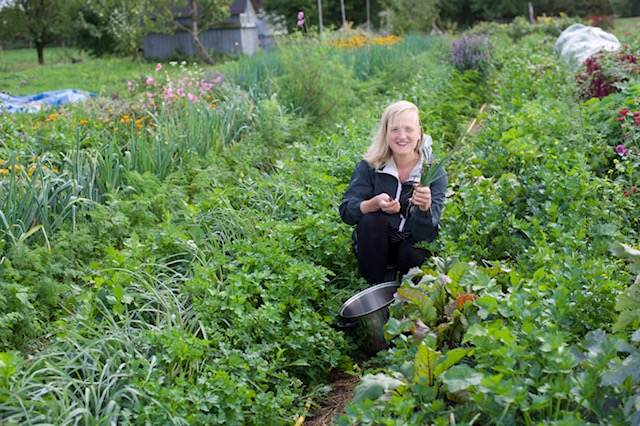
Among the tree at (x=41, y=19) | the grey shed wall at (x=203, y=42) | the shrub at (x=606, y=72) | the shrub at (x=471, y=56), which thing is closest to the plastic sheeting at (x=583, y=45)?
the shrub at (x=471, y=56)

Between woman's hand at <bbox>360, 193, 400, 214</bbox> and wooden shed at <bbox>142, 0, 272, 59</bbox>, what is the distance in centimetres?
2334

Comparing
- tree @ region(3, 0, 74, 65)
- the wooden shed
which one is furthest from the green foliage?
tree @ region(3, 0, 74, 65)

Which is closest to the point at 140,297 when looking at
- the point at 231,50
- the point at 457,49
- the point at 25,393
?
the point at 25,393

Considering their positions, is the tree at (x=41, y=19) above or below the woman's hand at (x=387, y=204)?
above

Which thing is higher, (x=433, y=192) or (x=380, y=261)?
(x=433, y=192)

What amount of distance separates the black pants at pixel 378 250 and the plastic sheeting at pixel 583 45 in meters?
6.33

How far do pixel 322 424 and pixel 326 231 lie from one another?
3.87ft

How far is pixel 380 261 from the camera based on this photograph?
3574mm

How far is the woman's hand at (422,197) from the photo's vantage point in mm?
3375

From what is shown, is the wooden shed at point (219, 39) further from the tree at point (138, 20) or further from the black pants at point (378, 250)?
the black pants at point (378, 250)

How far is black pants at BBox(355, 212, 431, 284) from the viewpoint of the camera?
11.7 feet

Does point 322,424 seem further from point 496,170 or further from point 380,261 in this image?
point 496,170

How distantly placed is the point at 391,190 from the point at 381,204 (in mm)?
274

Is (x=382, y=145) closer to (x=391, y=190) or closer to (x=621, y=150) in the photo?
(x=391, y=190)
